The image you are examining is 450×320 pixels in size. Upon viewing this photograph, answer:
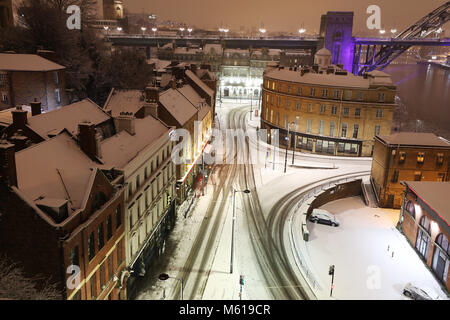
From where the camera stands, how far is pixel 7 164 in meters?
19.2

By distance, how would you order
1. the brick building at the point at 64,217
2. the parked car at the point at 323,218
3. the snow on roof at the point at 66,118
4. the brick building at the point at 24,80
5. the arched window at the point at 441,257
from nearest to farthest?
the brick building at the point at 64,217 → the snow on roof at the point at 66,118 → the arched window at the point at 441,257 → the parked car at the point at 323,218 → the brick building at the point at 24,80

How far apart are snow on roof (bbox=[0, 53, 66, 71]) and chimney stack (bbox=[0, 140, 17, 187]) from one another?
36739mm

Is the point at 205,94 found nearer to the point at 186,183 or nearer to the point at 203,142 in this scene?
the point at 203,142

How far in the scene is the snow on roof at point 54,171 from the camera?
21641 millimetres

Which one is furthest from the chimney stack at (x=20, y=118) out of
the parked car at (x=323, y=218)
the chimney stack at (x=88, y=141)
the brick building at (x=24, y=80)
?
the parked car at (x=323, y=218)

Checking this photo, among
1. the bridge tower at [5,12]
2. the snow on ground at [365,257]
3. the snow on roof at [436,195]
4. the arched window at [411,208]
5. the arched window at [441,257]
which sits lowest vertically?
the snow on ground at [365,257]

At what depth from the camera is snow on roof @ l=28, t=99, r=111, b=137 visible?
32344 mm

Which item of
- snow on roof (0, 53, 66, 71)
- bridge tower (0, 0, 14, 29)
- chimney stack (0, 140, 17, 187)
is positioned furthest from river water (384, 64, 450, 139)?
chimney stack (0, 140, 17, 187)

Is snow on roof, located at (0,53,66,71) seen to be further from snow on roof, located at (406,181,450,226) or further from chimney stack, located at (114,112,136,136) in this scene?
snow on roof, located at (406,181,450,226)

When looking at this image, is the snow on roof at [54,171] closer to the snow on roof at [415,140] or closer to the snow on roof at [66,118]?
the snow on roof at [66,118]

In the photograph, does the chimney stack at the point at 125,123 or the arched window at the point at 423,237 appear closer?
the chimney stack at the point at 125,123

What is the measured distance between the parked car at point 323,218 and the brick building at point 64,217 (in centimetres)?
2499

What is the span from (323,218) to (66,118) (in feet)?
94.1
